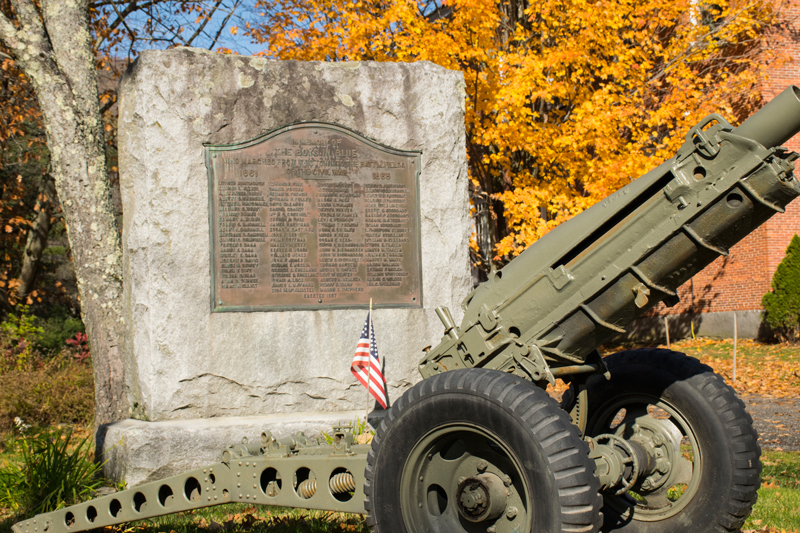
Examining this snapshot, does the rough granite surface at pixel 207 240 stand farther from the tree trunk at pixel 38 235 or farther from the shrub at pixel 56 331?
the tree trunk at pixel 38 235

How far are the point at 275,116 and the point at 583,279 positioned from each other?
11.6 ft

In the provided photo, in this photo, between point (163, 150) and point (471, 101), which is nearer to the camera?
point (163, 150)

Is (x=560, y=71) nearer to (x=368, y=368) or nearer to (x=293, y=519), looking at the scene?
(x=368, y=368)

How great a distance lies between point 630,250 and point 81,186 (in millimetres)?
5273

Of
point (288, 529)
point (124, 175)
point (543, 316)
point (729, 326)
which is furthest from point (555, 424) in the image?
point (729, 326)

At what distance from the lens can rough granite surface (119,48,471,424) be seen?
5398mm

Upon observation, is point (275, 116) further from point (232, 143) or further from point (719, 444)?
point (719, 444)

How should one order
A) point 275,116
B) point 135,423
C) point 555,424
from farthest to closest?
1. point 275,116
2. point 135,423
3. point 555,424

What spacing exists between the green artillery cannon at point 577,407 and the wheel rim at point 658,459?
0.01 metres

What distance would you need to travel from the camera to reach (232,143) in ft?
18.4

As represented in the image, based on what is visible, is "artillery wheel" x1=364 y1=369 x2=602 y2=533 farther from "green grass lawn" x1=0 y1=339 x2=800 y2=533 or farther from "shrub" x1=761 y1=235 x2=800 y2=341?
"shrub" x1=761 y1=235 x2=800 y2=341

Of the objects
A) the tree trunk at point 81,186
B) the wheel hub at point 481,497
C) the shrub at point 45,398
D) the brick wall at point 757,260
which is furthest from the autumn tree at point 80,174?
the brick wall at point 757,260

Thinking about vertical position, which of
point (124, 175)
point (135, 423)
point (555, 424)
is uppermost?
point (124, 175)

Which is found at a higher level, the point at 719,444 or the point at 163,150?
the point at 163,150
